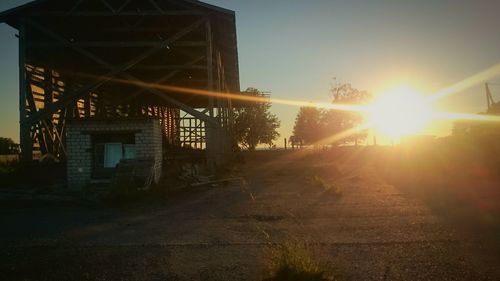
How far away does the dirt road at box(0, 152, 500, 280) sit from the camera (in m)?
5.02

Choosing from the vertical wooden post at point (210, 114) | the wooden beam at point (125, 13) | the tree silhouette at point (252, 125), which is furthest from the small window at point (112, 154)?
the tree silhouette at point (252, 125)

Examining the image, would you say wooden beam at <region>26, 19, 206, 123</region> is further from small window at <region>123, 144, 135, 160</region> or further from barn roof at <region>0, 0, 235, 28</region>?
small window at <region>123, 144, 135, 160</region>

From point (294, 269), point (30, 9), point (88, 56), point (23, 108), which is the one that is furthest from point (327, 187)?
point (30, 9)

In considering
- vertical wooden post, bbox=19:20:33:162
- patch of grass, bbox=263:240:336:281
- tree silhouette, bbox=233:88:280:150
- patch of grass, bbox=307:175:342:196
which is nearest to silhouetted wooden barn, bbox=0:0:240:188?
vertical wooden post, bbox=19:20:33:162

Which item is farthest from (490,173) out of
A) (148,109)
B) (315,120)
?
(315,120)

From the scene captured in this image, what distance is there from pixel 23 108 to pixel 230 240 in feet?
41.6

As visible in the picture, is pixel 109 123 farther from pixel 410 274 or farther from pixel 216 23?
pixel 410 274

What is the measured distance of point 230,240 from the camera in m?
6.65

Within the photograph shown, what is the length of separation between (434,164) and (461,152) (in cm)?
138

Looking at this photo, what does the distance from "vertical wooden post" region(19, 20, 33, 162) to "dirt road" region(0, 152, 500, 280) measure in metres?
5.22

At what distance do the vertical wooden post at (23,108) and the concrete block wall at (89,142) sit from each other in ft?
8.96

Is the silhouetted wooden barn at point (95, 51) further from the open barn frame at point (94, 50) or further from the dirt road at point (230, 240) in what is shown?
the dirt road at point (230, 240)

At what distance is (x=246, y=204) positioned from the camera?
34.9ft

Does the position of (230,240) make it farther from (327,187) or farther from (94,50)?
(94,50)
